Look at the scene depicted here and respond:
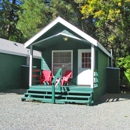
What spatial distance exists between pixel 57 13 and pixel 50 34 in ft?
22.1

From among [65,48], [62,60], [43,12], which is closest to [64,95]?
[62,60]

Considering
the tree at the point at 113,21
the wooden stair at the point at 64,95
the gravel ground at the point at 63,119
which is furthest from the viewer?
the tree at the point at 113,21

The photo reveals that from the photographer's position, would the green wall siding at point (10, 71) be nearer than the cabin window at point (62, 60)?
No

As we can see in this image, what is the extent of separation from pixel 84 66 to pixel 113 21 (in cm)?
537

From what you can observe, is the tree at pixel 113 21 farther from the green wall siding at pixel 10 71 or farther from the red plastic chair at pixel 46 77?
the green wall siding at pixel 10 71

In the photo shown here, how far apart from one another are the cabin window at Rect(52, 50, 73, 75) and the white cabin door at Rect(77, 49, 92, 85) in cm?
58

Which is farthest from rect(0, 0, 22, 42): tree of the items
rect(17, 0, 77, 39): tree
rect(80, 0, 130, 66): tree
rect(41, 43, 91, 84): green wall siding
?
rect(41, 43, 91, 84): green wall siding

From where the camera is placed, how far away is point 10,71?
48.6 feet

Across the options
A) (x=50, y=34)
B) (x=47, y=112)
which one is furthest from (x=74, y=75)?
(x=47, y=112)

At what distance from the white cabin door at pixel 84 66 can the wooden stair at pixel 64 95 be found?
2.12 m

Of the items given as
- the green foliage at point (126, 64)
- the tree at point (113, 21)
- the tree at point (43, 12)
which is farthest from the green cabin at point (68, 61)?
the tree at point (43, 12)

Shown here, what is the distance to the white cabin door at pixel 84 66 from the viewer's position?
39.1 ft

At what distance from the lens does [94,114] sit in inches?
286

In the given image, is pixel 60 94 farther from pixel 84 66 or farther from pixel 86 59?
pixel 86 59
